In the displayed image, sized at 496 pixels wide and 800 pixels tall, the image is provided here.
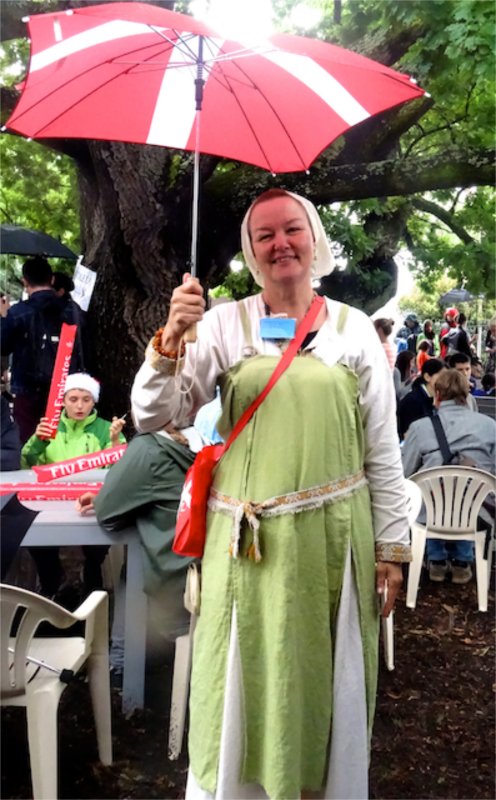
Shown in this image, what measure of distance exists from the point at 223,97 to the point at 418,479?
2906 mm

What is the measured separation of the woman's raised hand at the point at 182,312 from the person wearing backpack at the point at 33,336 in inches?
142

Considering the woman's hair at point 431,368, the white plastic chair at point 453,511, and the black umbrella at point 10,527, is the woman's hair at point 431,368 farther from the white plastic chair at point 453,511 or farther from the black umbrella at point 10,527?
the black umbrella at point 10,527

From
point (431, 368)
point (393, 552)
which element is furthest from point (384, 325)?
point (393, 552)

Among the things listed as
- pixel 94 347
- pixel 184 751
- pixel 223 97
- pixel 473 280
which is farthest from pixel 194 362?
pixel 473 280

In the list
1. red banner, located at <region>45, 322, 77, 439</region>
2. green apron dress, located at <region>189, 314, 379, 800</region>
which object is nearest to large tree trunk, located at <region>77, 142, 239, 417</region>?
red banner, located at <region>45, 322, 77, 439</region>

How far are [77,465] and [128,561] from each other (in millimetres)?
847

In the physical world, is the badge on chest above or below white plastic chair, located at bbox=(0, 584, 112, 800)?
above

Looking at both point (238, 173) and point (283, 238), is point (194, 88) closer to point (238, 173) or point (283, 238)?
point (283, 238)

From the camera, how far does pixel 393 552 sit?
189cm

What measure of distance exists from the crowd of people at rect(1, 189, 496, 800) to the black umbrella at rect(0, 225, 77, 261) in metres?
4.46

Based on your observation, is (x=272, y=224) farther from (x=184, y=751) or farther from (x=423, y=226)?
(x=423, y=226)

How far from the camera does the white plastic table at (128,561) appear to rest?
2.98 meters

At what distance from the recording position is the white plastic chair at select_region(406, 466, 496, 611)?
437 centimetres

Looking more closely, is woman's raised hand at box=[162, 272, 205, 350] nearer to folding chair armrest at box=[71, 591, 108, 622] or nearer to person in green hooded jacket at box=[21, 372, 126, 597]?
folding chair armrest at box=[71, 591, 108, 622]
